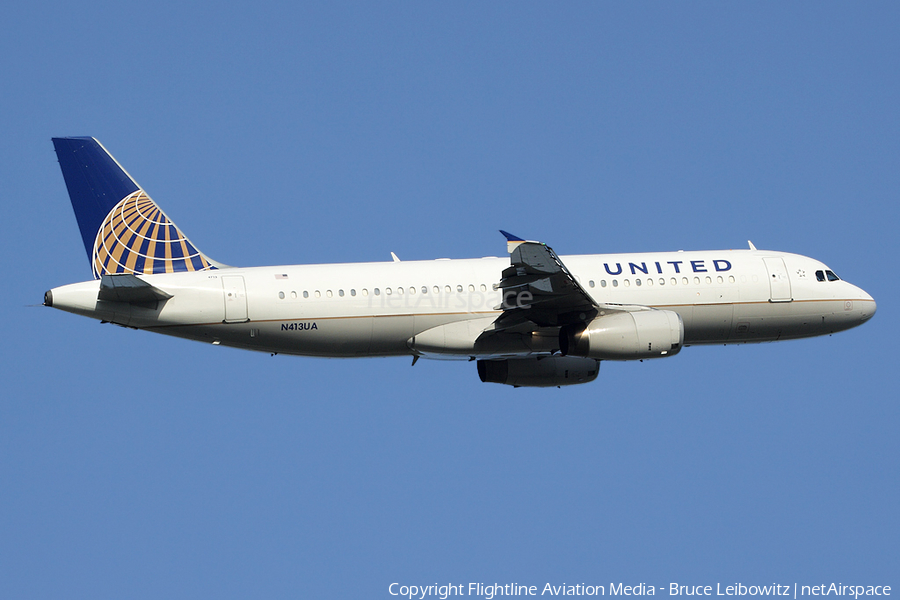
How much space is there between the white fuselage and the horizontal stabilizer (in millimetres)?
235

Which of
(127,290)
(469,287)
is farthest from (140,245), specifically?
(469,287)

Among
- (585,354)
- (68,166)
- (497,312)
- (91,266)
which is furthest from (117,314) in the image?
(585,354)

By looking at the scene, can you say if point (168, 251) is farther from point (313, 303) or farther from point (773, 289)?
point (773, 289)

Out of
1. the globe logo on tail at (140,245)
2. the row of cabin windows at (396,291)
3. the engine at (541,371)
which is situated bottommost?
the engine at (541,371)

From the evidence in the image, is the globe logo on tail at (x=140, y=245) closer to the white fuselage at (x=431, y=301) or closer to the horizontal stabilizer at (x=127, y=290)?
the white fuselage at (x=431, y=301)

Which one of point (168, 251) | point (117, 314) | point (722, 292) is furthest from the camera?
point (722, 292)

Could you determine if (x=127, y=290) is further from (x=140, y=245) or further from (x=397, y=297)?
(x=397, y=297)

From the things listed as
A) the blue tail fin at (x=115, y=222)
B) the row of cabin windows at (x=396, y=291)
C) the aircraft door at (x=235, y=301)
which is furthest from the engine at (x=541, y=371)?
the blue tail fin at (x=115, y=222)

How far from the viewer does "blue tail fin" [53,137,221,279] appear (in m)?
38.7

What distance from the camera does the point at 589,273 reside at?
40969 millimetres

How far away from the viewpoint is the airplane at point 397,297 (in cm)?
3725

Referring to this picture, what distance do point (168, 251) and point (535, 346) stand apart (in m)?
13.5

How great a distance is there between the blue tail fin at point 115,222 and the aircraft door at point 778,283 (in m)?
20.8

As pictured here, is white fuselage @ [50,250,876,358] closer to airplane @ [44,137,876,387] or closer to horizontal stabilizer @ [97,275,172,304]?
airplane @ [44,137,876,387]
